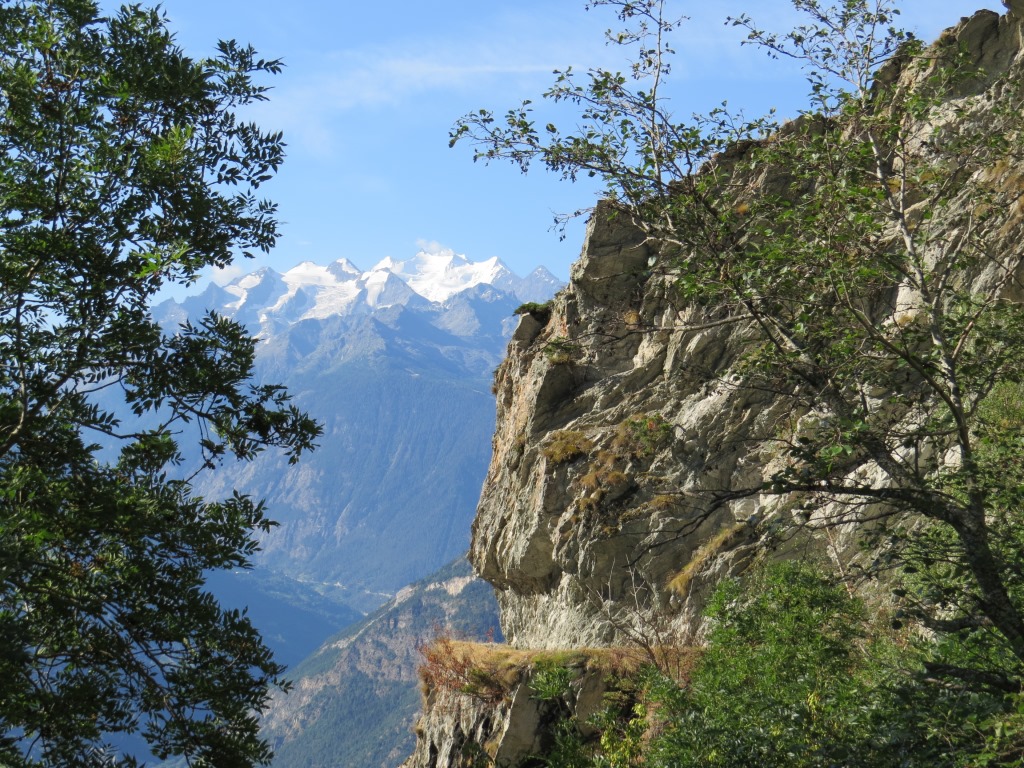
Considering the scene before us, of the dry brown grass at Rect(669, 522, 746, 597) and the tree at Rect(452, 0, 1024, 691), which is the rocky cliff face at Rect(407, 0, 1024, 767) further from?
the tree at Rect(452, 0, 1024, 691)

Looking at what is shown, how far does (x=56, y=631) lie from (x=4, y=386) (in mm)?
2718

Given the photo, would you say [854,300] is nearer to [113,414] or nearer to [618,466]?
[113,414]

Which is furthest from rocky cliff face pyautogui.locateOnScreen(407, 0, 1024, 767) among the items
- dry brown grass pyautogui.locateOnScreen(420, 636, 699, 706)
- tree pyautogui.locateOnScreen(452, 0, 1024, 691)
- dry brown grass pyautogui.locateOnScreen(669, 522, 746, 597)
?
tree pyautogui.locateOnScreen(452, 0, 1024, 691)

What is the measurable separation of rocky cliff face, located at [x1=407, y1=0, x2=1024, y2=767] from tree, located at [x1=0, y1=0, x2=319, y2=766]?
674 inches

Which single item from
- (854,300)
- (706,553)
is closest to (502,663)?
(706,553)

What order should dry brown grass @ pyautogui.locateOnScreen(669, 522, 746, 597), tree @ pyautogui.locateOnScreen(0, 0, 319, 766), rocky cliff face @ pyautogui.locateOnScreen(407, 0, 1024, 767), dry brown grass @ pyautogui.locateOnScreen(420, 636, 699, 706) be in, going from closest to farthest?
tree @ pyautogui.locateOnScreen(0, 0, 319, 766) < dry brown grass @ pyautogui.locateOnScreen(420, 636, 699, 706) < dry brown grass @ pyautogui.locateOnScreen(669, 522, 746, 597) < rocky cliff face @ pyautogui.locateOnScreen(407, 0, 1024, 767)

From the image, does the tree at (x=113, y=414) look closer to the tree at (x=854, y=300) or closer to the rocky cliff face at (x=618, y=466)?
the tree at (x=854, y=300)

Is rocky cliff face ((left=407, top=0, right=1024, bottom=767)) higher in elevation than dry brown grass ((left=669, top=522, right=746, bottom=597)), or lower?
higher

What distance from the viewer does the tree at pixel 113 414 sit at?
923 cm

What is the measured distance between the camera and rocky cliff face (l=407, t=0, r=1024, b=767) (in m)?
28.8

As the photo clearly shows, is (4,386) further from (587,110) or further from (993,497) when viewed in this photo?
(993,497)

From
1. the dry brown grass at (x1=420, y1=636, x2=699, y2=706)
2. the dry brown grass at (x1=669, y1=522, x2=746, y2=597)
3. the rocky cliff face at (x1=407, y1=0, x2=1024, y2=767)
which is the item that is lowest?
the dry brown grass at (x1=420, y1=636, x2=699, y2=706)

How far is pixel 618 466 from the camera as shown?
1304 inches

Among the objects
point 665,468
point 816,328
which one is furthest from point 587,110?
point 665,468
